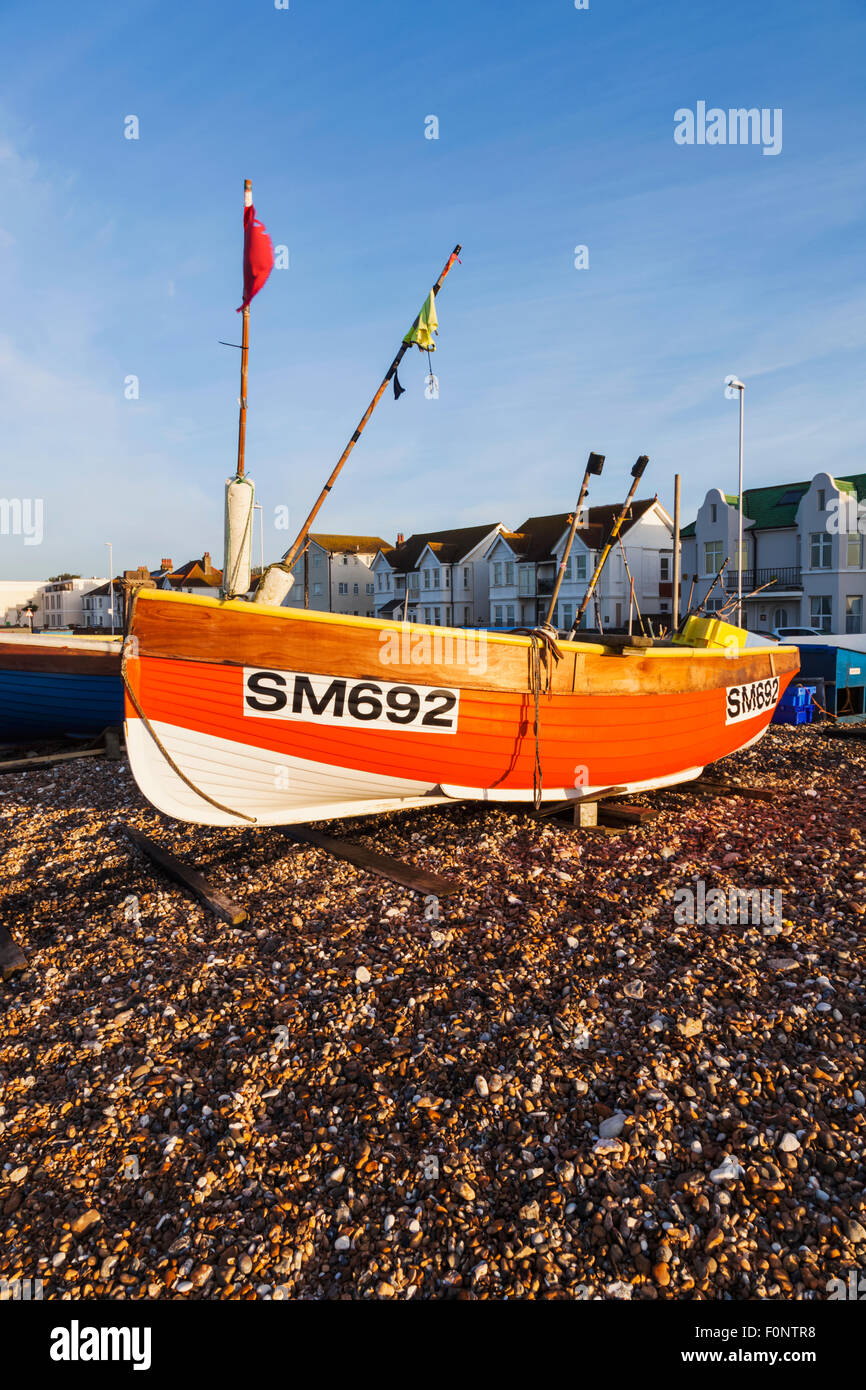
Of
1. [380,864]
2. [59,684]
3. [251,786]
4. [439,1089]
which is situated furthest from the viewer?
[59,684]

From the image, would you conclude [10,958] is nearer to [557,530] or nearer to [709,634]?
[709,634]

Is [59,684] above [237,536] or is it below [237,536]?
below

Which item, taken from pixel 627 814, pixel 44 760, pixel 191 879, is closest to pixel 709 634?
pixel 627 814

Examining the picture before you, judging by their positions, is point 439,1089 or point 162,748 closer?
point 439,1089

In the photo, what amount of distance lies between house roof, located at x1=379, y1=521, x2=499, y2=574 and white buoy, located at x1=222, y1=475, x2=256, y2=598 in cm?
5249

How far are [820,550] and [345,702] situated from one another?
37.2 metres

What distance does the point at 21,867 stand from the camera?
25.5ft

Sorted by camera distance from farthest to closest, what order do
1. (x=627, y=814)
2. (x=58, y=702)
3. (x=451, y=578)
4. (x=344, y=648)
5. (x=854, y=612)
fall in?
1. (x=451, y=578)
2. (x=854, y=612)
3. (x=58, y=702)
4. (x=627, y=814)
5. (x=344, y=648)

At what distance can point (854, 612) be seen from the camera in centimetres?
3644

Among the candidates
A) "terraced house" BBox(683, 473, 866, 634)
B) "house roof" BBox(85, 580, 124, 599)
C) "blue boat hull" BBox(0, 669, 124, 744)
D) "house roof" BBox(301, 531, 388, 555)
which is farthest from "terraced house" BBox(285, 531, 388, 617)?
"blue boat hull" BBox(0, 669, 124, 744)
